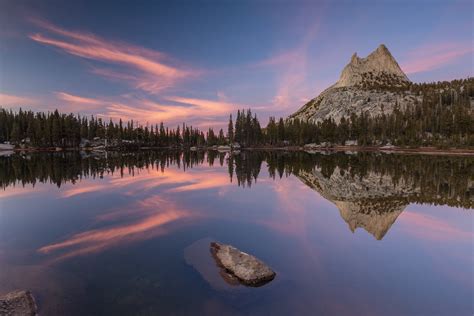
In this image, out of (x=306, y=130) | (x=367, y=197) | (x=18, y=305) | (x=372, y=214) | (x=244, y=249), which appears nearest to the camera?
(x=18, y=305)

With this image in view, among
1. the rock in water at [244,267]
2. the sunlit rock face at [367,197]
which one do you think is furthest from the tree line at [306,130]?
the rock in water at [244,267]

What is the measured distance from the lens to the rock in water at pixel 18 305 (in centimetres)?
896

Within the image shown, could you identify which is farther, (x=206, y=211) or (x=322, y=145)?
(x=322, y=145)

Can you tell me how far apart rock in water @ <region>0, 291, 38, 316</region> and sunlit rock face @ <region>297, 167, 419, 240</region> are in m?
17.8

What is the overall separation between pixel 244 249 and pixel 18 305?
10.1 meters

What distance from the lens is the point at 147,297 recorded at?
34.4 ft

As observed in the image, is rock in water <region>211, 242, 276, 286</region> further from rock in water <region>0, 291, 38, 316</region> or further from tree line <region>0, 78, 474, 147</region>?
tree line <region>0, 78, 474, 147</region>

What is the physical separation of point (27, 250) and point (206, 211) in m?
12.9

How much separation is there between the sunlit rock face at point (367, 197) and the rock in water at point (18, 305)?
17815 mm

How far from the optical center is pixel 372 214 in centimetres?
2206

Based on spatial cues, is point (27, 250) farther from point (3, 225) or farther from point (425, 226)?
point (425, 226)

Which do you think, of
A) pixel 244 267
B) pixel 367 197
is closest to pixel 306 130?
pixel 367 197

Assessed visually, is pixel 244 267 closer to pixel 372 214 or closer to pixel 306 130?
pixel 372 214

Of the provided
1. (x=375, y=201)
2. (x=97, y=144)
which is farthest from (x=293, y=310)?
(x=97, y=144)
